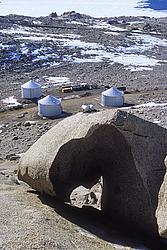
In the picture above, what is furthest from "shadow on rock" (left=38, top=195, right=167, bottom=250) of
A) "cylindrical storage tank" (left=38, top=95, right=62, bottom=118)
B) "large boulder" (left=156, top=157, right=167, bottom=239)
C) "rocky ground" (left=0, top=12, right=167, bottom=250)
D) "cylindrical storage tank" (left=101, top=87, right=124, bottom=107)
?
"cylindrical storage tank" (left=101, top=87, right=124, bottom=107)

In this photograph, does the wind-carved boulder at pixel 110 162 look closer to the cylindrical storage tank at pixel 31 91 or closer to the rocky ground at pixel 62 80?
the rocky ground at pixel 62 80

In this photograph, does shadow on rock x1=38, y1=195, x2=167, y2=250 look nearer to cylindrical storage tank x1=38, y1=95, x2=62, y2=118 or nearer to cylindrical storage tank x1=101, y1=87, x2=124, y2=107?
cylindrical storage tank x1=38, y1=95, x2=62, y2=118

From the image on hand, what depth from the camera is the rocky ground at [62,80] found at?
1134 cm

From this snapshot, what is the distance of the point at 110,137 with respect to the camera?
42.5 ft

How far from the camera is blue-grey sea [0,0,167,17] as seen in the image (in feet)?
368

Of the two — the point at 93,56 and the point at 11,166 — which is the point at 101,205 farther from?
the point at 93,56

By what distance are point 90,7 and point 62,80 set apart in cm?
7730

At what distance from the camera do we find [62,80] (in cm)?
4897

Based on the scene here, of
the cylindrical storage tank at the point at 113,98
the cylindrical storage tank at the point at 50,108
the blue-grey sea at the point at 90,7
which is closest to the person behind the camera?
the cylindrical storage tank at the point at 50,108

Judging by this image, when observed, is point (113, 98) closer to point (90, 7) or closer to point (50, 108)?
point (50, 108)

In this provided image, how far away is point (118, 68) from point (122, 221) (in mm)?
41674

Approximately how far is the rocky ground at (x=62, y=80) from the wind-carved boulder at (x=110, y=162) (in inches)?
25.2

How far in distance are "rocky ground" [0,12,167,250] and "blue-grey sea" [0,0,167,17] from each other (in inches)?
693

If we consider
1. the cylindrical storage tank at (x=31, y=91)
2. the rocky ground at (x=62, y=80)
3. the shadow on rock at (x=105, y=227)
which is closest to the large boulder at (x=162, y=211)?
the shadow on rock at (x=105, y=227)
